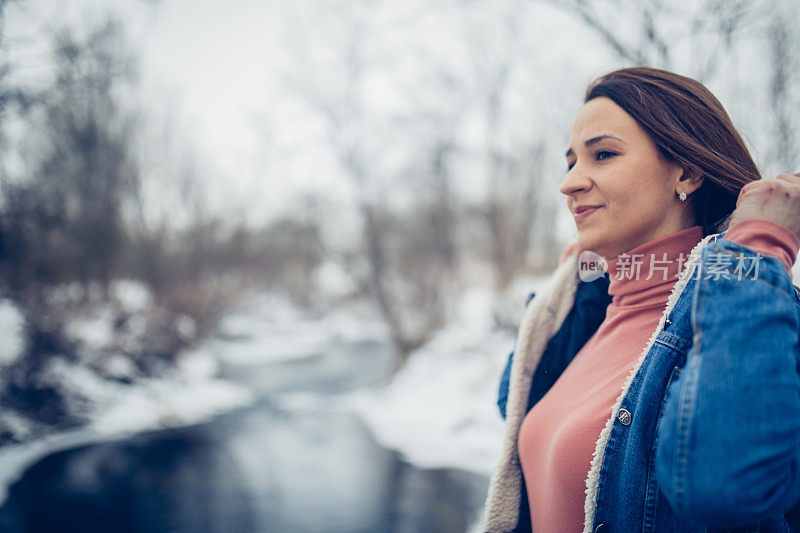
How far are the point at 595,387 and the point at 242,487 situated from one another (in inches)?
225

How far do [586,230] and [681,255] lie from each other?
0.24 metres

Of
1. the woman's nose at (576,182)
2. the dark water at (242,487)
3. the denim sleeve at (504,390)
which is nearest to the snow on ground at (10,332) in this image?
the dark water at (242,487)

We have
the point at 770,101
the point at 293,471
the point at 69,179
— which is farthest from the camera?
the point at 69,179

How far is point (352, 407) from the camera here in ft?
31.9

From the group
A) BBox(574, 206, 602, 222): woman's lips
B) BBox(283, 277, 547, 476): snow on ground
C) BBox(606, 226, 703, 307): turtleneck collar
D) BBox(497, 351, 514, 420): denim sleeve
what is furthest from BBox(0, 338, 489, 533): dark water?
BBox(574, 206, 602, 222): woman's lips

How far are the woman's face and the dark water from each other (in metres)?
4.19

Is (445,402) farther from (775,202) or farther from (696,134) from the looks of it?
(775,202)

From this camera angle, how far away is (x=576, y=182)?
120 centimetres

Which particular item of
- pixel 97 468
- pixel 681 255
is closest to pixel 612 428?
A: pixel 681 255

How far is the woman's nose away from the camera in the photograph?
119cm

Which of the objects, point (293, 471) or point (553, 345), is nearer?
point (553, 345)

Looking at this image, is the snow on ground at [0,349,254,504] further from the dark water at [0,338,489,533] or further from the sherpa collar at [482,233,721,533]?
the sherpa collar at [482,233,721,533]

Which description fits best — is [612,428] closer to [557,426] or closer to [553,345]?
[557,426]

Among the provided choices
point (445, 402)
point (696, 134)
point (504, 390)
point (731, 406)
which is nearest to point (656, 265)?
point (696, 134)
